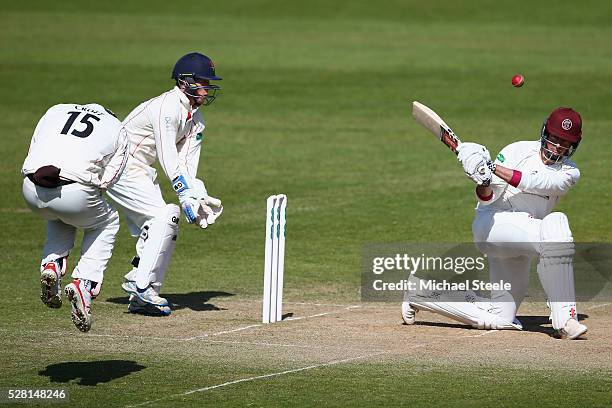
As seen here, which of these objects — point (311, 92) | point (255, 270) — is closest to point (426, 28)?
point (311, 92)

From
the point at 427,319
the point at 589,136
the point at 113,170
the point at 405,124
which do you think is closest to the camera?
the point at 113,170

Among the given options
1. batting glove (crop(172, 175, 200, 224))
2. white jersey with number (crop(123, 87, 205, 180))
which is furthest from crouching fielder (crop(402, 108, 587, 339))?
white jersey with number (crop(123, 87, 205, 180))

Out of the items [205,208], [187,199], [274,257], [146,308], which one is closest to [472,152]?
[274,257]

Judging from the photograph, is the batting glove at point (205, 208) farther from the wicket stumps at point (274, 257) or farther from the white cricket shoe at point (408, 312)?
the white cricket shoe at point (408, 312)

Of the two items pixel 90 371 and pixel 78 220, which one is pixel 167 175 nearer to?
pixel 78 220

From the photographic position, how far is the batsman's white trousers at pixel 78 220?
8.12 m

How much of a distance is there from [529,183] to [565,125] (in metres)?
0.54

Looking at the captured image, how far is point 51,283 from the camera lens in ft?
26.8

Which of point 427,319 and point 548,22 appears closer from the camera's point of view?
point 427,319

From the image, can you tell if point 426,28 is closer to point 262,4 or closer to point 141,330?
point 262,4

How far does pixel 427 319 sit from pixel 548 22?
33.8 m

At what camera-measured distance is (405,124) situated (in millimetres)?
23594

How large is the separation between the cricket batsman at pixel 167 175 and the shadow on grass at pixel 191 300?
299 millimetres

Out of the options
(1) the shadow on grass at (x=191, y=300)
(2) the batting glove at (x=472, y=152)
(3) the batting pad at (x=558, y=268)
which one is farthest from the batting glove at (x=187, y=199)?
(3) the batting pad at (x=558, y=268)
